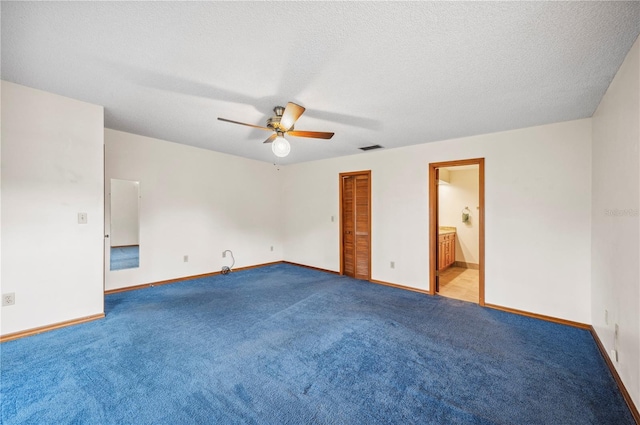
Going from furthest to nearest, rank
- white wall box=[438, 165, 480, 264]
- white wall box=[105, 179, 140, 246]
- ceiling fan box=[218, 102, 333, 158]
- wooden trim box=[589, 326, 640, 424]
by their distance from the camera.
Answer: white wall box=[438, 165, 480, 264] → white wall box=[105, 179, 140, 246] → ceiling fan box=[218, 102, 333, 158] → wooden trim box=[589, 326, 640, 424]

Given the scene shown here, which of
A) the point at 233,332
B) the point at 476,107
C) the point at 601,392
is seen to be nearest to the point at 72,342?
the point at 233,332

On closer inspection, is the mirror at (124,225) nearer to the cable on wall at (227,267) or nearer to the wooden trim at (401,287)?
the cable on wall at (227,267)

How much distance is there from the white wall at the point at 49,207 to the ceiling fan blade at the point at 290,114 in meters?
2.23

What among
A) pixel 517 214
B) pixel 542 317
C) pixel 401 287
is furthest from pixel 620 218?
pixel 401 287

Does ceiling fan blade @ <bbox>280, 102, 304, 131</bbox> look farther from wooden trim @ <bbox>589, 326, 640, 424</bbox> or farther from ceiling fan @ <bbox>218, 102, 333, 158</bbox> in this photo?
wooden trim @ <bbox>589, 326, 640, 424</bbox>

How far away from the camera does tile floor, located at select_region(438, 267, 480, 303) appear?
4041mm

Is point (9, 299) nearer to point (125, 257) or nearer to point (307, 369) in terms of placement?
point (125, 257)

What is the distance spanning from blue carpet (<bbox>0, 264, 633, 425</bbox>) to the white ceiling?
2.46 meters

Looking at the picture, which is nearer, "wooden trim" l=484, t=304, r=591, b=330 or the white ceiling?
the white ceiling

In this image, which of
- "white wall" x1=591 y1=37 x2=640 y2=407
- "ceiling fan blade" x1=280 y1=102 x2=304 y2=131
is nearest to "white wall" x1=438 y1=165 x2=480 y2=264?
"white wall" x1=591 y1=37 x2=640 y2=407

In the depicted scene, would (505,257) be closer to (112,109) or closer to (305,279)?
(305,279)

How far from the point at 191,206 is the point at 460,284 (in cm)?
525

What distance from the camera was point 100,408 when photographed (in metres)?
1.69

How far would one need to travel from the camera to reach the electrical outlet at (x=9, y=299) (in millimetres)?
2469
